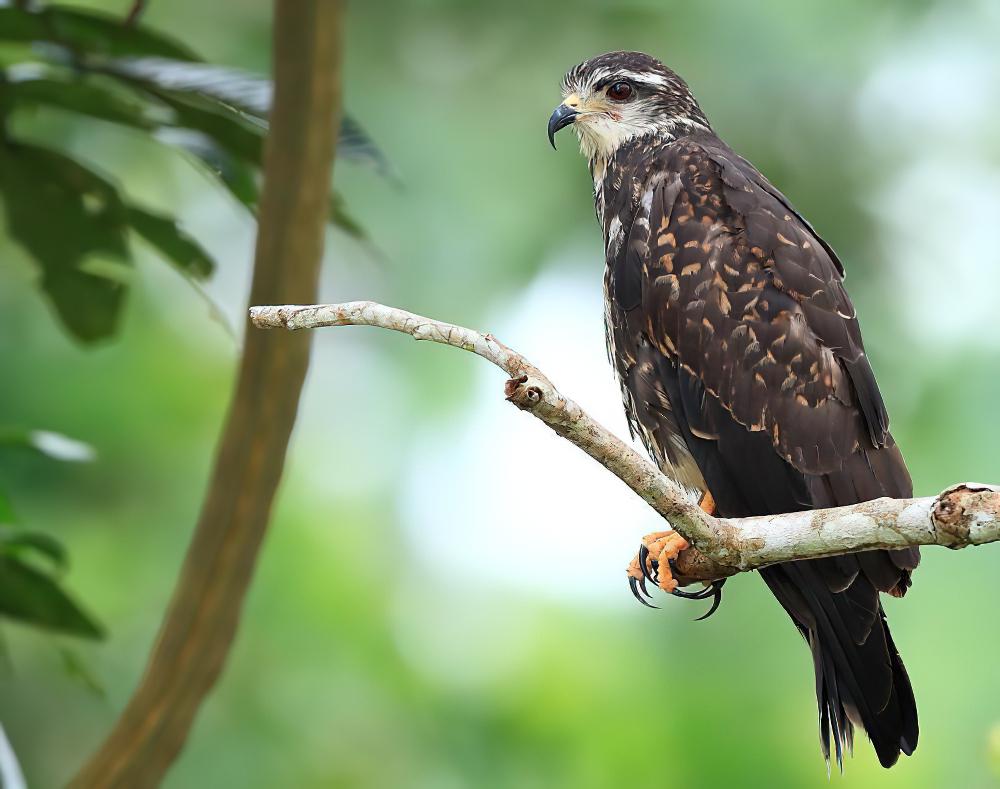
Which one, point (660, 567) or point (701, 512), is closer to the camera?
point (701, 512)

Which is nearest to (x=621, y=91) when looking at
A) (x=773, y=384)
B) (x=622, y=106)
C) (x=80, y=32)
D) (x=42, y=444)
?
(x=622, y=106)

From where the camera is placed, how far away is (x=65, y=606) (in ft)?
9.25

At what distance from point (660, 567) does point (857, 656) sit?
424 mm

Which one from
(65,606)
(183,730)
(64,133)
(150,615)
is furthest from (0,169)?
(150,615)

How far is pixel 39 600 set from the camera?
282cm

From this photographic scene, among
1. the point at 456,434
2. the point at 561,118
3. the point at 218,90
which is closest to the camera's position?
the point at 218,90

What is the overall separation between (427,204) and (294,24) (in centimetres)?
707

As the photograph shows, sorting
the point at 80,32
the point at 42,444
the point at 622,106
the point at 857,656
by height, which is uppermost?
the point at 622,106

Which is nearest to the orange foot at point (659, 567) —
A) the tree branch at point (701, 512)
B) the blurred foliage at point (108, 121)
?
the tree branch at point (701, 512)

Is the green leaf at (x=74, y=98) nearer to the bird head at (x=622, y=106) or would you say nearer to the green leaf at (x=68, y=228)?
the green leaf at (x=68, y=228)

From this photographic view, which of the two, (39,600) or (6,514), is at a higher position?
(6,514)

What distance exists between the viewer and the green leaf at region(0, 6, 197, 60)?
281 cm

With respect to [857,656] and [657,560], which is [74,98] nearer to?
[657,560]

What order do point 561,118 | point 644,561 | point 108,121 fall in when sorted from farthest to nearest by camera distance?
point 561,118 < point 108,121 < point 644,561
